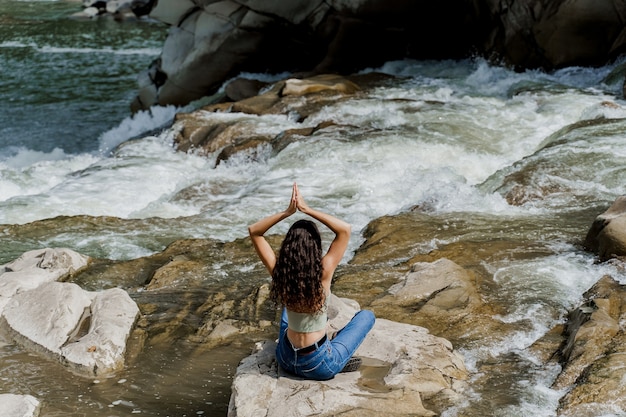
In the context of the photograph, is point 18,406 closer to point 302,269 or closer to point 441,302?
point 302,269

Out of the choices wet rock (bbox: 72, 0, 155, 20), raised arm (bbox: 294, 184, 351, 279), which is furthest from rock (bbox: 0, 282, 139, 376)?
wet rock (bbox: 72, 0, 155, 20)

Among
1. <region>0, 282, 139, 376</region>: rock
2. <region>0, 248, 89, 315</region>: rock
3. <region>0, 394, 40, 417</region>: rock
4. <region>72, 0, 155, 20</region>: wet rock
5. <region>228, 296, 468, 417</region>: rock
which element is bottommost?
<region>72, 0, 155, 20</region>: wet rock

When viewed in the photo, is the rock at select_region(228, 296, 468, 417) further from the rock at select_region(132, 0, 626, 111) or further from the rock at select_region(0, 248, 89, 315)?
the rock at select_region(132, 0, 626, 111)

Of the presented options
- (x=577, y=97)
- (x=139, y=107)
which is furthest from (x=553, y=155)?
(x=139, y=107)

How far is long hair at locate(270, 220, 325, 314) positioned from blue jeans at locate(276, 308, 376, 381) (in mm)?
265

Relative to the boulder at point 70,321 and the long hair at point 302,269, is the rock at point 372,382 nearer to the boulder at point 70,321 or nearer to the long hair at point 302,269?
the long hair at point 302,269

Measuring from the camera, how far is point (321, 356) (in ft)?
17.1

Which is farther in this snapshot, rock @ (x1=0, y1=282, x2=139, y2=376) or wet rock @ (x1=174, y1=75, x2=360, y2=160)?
wet rock @ (x1=174, y1=75, x2=360, y2=160)

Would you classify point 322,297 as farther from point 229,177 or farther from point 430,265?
point 229,177

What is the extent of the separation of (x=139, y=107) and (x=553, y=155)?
44.0 ft

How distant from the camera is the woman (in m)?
5.17

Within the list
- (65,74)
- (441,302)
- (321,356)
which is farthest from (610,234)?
(65,74)

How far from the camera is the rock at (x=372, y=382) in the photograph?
5035 mm

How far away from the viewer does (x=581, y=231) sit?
29.6 feet
